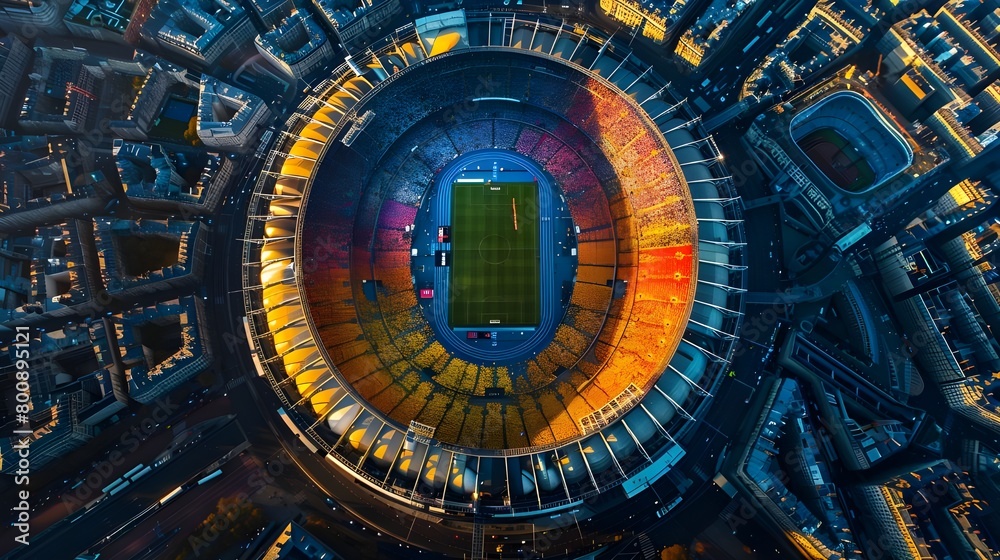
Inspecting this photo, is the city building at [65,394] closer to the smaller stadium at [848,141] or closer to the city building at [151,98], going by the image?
the city building at [151,98]

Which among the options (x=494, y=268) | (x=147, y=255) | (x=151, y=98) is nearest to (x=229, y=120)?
(x=151, y=98)

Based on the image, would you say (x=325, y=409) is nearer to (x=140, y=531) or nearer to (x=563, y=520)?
(x=140, y=531)

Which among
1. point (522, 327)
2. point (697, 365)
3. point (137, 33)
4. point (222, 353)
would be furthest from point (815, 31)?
point (137, 33)

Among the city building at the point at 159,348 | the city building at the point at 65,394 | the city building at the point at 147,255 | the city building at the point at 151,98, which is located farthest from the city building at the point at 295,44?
the city building at the point at 65,394

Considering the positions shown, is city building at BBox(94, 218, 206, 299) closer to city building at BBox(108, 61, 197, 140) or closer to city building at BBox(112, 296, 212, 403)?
city building at BBox(112, 296, 212, 403)

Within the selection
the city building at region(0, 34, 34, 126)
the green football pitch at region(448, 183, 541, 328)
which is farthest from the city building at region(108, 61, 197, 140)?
the green football pitch at region(448, 183, 541, 328)

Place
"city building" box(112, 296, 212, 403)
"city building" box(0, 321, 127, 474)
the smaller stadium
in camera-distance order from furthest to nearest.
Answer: the smaller stadium
"city building" box(112, 296, 212, 403)
"city building" box(0, 321, 127, 474)
